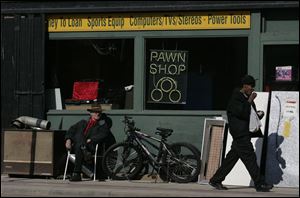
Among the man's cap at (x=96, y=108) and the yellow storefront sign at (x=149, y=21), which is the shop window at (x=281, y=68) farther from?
the man's cap at (x=96, y=108)

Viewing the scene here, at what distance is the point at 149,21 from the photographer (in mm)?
13781

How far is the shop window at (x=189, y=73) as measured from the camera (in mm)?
13672

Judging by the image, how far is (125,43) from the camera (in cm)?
1405

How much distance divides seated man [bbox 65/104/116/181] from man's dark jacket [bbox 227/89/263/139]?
2.93 metres

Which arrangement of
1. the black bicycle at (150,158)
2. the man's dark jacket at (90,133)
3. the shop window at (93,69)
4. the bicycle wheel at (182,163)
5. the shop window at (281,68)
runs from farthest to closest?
the shop window at (93,69), the shop window at (281,68), the man's dark jacket at (90,133), the black bicycle at (150,158), the bicycle wheel at (182,163)

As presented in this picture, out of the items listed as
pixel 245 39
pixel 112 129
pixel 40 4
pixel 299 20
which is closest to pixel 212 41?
pixel 245 39

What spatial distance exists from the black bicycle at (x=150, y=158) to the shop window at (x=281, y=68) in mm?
2161

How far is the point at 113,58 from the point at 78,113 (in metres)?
1.41

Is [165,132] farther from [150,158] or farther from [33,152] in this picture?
[33,152]

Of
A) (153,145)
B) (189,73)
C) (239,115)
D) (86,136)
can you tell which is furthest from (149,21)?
(239,115)

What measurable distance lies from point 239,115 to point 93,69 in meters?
4.18

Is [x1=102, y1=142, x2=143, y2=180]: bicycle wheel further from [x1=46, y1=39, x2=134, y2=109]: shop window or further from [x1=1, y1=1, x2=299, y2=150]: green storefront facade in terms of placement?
[x1=46, y1=39, x2=134, y2=109]: shop window

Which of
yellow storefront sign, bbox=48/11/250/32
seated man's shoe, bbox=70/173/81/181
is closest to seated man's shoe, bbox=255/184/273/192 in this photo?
yellow storefront sign, bbox=48/11/250/32

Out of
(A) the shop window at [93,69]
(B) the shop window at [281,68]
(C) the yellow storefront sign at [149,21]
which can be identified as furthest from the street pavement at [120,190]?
(C) the yellow storefront sign at [149,21]
